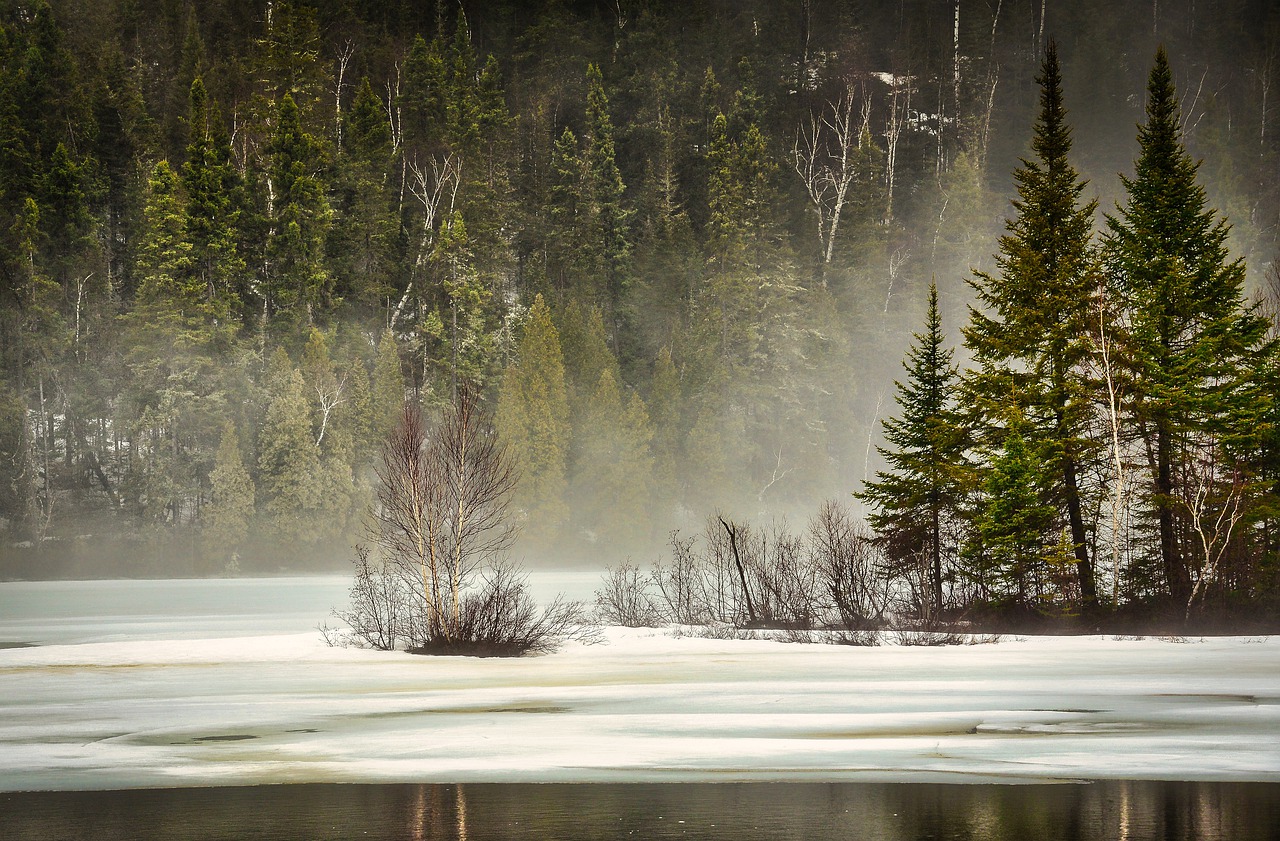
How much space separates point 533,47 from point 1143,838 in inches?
4636

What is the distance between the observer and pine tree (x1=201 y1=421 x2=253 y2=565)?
79062mm

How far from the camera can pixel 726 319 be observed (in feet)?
333

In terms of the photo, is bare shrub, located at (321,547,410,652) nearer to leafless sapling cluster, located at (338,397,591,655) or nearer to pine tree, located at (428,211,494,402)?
leafless sapling cluster, located at (338,397,591,655)

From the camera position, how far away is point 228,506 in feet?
260

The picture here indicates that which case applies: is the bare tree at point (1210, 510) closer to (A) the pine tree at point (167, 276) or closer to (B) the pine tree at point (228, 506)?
(B) the pine tree at point (228, 506)

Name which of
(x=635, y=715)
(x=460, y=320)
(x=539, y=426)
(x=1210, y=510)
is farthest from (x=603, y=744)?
(x=460, y=320)

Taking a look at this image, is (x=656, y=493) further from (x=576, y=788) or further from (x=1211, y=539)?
(x=576, y=788)

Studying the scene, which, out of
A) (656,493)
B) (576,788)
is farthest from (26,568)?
(576,788)

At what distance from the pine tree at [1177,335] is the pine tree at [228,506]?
53.2 meters

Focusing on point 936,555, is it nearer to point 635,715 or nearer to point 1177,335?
point 1177,335

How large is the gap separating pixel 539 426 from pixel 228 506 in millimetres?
19066

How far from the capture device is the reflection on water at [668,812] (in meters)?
11.4

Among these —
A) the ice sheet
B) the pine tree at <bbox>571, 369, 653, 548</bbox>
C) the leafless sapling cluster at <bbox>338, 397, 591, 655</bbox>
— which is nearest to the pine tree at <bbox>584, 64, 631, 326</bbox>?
the pine tree at <bbox>571, 369, 653, 548</bbox>

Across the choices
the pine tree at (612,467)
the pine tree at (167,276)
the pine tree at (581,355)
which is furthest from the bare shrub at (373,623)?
the pine tree at (581,355)
